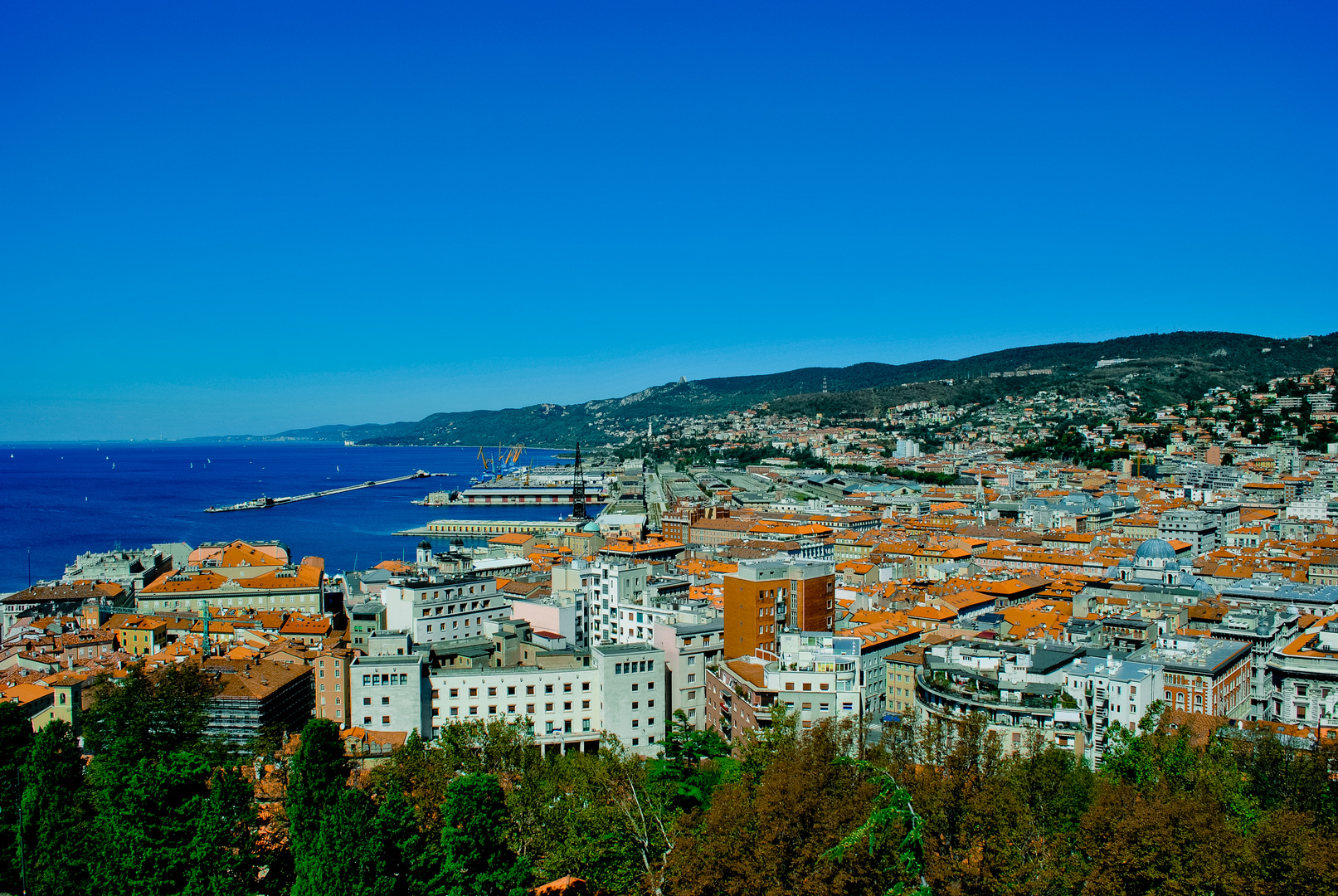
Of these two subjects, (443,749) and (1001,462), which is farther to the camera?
(1001,462)

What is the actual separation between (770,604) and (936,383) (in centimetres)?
9387

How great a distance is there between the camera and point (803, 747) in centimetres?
1208

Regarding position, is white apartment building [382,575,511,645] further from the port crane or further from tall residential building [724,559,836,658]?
the port crane

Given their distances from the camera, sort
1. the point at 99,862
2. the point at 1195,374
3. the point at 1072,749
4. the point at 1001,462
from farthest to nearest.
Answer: the point at 1195,374
the point at 1001,462
the point at 1072,749
the point at 99,862

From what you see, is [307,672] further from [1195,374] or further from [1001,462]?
[1195,374]

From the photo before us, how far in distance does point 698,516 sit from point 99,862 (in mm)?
39051

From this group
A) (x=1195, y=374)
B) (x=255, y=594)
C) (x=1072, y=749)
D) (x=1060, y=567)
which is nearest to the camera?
(x=1072, y=749)

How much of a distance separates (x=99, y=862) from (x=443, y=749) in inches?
154

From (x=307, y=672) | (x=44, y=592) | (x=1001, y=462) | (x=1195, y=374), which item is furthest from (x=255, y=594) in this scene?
(x=1195, y=374)

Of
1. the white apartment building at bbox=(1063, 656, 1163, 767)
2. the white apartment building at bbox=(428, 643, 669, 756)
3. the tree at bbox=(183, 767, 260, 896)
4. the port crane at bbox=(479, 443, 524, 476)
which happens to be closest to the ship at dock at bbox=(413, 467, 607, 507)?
the port crane at bbox=(479, 443, 524, 476)

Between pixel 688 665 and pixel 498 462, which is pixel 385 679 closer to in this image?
pixel 688 665

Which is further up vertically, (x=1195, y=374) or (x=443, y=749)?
(x=1195, y=374)

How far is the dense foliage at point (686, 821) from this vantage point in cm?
851

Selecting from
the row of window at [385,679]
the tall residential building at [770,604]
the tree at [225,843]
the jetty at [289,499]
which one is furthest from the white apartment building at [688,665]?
the jetty at [289,499]
